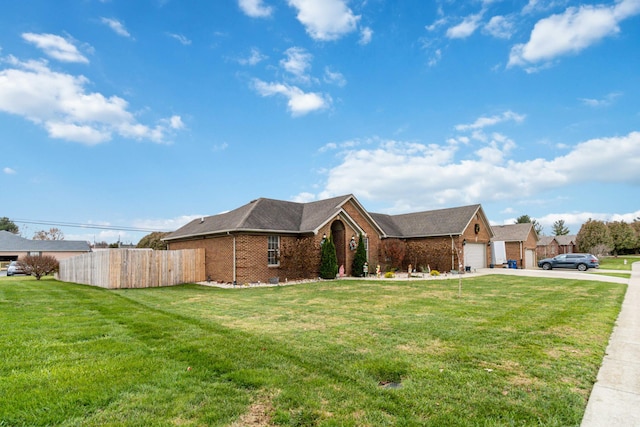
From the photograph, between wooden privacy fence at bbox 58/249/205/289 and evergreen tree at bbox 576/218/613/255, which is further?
evergreen tree at bbox 576/218/613/255

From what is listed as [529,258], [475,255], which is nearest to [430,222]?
[475,255]

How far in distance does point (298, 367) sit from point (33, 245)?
6350cm

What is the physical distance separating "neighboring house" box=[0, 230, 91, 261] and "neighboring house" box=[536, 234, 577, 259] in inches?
2849

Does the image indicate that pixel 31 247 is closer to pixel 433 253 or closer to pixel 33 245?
pixel 33 245

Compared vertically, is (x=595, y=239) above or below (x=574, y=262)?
above

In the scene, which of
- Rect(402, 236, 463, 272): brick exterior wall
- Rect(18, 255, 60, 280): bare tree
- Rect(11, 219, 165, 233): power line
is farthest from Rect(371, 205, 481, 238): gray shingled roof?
Rect(11, 219, 165, 233): power line

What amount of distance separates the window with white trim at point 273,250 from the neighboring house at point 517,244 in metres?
22.8

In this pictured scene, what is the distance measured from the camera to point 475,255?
1191 inches

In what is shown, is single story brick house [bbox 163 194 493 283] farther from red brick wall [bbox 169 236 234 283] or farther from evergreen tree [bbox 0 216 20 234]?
evergreen tree [bbox 0 216 20 234]

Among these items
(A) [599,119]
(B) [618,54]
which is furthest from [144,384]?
(A) [599,119]

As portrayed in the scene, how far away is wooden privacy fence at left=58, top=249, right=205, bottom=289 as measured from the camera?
17.5 metres

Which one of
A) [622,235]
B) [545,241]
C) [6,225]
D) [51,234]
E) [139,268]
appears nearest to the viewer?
[139,268]

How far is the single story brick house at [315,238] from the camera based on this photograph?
19.5m

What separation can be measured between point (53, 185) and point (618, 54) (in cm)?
3625
